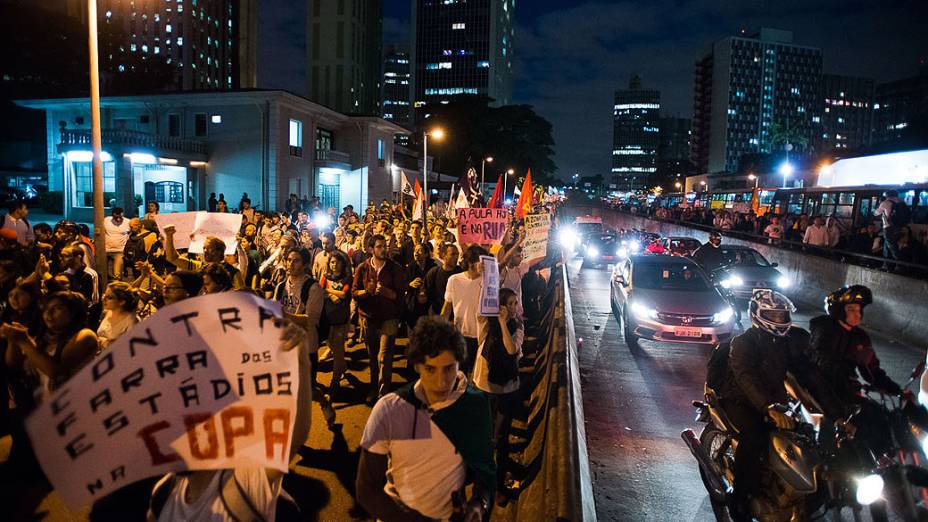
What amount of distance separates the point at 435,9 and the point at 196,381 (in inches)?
5956

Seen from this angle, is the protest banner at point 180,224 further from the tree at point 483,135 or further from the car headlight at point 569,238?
the tree at point 483,135

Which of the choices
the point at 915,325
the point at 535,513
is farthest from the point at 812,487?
the point at 915,325

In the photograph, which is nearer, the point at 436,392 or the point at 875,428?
the point at 436,392

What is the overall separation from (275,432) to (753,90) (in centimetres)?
19540

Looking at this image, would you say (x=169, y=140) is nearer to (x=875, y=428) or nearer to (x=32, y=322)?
(x=32, y=322)

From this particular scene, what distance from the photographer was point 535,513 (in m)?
4.64

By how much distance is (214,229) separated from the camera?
8617 millimetres

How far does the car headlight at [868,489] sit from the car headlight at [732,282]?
11.7 meters

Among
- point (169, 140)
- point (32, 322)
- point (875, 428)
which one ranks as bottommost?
point (875, 428)

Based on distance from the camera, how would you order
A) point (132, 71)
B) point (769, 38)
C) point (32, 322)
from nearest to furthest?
point (32, 322), point (132, 71), point (769, 38)

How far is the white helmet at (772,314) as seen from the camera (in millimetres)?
4453

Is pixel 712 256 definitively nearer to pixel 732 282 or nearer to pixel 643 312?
pixel 732 282

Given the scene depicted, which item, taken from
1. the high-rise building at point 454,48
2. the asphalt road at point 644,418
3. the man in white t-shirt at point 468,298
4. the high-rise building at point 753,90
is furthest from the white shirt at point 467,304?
the high-rise building at point 753,90

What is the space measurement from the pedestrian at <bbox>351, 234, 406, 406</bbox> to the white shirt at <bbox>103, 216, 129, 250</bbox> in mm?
6822
